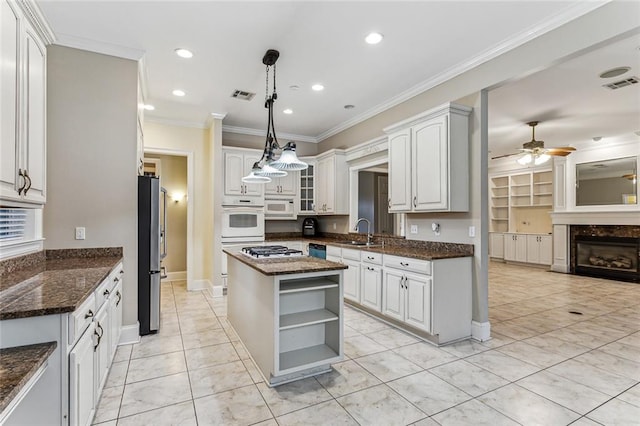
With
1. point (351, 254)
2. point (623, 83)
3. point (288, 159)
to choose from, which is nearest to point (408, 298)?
point (351, 254)

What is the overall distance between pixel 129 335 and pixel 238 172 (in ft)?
10.0

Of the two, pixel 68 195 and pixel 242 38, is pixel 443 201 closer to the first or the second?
pixel 242 38

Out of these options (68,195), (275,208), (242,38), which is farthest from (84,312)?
(275,208)

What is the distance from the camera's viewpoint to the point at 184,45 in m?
3.15

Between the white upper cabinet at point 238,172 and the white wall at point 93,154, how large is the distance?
220 centimetres

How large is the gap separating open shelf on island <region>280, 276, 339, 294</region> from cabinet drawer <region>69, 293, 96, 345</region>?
121 cm

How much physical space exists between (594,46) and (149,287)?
4.64 meters

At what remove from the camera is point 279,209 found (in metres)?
6.03

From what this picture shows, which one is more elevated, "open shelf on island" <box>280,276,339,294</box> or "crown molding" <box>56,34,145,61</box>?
"crown molding" <box>56,34,145,61</box>

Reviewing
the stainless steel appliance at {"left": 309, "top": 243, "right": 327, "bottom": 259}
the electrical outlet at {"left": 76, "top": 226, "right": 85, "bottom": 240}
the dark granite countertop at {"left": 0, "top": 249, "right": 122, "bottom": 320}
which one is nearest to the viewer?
the dark granite countertop at {"left": 0, "top": 249, "right": 122, "bottom": 320}

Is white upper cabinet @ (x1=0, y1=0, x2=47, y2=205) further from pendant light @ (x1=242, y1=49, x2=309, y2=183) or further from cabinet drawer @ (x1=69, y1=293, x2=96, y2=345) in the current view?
pendant light @ (x1=242, y1=49, x2=309, y2=183)

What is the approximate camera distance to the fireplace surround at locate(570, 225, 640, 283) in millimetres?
6434

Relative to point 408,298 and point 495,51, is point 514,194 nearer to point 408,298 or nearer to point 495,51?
Answer: point 495,51

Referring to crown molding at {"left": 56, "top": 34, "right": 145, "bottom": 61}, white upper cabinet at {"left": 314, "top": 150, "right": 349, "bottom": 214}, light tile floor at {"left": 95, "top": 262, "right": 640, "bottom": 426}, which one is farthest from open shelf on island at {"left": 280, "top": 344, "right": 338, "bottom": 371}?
crown molding at {"left": 56, "top": 34, "right": 145, "bottom": 61}
